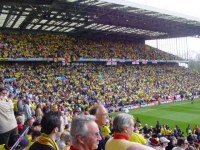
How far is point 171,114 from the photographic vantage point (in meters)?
28.9

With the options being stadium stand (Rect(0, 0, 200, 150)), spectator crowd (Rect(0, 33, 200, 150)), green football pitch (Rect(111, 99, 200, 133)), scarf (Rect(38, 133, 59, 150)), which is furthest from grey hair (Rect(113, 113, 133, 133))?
green football pitch (Rect(111, 99, 200, 133))

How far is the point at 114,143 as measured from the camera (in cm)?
321

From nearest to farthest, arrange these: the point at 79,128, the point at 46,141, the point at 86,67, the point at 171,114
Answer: the point at 79,128
the point at 46,141
the point at 171,114
the point at 86,67

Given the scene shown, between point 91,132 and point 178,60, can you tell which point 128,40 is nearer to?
point 178,60

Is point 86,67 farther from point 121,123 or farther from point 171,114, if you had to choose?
point 121,123

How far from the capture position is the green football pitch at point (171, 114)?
81.6ft

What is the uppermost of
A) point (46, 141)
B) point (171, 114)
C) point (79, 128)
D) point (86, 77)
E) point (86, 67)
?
point (79, 128)

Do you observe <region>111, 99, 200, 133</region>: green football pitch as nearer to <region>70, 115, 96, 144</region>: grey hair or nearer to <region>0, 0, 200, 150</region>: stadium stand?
<region>0, 0, 200, 150</region>: stadium stand

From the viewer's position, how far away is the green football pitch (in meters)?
24.9

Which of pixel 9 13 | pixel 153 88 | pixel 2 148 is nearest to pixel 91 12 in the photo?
pixel 9 13

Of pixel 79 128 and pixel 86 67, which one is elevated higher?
pixel 79 128

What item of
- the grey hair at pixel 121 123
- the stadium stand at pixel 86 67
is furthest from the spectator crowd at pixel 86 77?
the grey hair at pixel 121 123

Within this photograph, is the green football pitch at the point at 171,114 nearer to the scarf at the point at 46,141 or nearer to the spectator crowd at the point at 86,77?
the spectator crowd at the point at 86,77

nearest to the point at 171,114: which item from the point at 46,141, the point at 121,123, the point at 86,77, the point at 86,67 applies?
the point at 86,77
